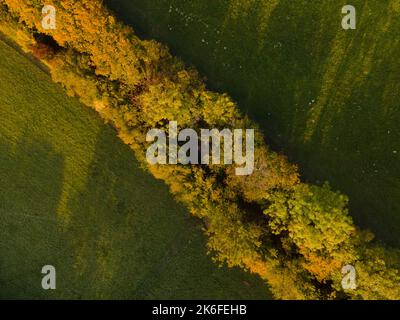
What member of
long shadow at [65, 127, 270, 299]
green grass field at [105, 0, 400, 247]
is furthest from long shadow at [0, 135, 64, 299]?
green grass field at [105, 0, 400, 247]

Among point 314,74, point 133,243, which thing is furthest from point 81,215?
point 314,74

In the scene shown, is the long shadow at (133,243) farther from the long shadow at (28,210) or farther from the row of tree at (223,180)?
the row of tree at (223,180)

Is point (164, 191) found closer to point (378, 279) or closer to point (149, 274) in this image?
point (149, 274)

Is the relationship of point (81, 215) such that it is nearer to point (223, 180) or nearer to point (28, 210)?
point (28, 210)

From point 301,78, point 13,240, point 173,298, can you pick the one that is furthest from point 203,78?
point 13,240

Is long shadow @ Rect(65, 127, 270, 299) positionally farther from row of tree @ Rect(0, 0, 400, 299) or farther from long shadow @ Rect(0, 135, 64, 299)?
row of tree @ Rect(0, 0, 400, 299)
